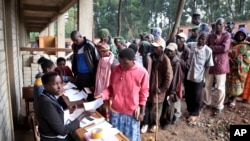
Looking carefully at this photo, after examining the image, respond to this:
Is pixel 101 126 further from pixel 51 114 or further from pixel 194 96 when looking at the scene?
pixel 194 96

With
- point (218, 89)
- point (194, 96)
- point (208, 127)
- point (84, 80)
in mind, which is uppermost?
point (84, 80)

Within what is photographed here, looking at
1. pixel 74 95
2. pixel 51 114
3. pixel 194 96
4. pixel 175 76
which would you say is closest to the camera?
pixel 51 114

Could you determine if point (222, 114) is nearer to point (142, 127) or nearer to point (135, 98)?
point (142, 127)

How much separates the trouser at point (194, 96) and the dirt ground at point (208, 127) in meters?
0.25

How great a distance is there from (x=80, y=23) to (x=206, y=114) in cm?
325

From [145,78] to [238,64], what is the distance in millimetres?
3041

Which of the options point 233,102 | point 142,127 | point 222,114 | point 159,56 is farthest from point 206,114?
point 159,56

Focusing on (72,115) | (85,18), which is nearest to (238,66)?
(85,18)

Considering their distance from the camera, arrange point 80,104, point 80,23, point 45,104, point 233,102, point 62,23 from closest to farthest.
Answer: point 45,104 → point 80,104 → point 80,23 → point 233,102 → point 62,23

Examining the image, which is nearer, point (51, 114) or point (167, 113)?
point (51, 114)

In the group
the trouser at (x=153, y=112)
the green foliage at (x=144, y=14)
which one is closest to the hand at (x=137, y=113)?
the trouser at (x=153, y=112)

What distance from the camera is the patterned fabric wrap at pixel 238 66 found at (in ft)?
15.2

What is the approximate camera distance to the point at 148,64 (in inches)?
146

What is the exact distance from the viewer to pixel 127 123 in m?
2.66
